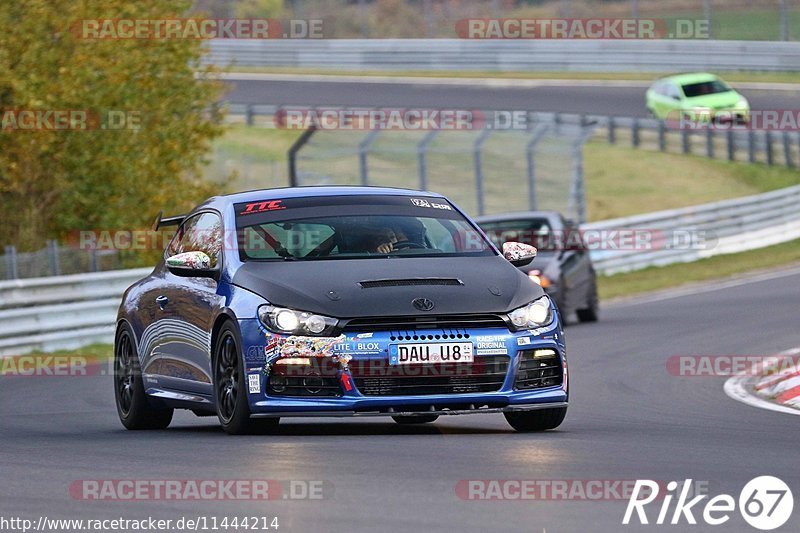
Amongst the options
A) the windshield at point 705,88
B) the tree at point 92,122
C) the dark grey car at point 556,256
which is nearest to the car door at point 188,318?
the dark grey car at point 556,256

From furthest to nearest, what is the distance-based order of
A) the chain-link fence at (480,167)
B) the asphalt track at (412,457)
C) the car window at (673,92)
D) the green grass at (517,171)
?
the car window at (673,92) → the green grass at (517,171) → the chain-link fence at (480,167) → the asphalt track at (412,457)

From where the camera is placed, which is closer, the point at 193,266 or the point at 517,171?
the point at 193,266

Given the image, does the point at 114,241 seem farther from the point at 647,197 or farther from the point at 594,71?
the point at 594,71

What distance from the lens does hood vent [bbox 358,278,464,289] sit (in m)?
9.83

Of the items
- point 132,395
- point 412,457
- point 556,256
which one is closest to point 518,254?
point 412,457

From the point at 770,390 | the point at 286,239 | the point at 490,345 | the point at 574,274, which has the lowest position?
the point at 574,274

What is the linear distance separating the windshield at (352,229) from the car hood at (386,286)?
0.24 metres

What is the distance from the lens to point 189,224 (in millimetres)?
11859

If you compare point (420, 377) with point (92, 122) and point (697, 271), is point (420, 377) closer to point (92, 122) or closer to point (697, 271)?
point (92, 122)

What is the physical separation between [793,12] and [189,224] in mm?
43532

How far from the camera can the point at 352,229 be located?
1066cm

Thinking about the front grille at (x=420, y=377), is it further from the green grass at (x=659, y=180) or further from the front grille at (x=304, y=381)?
the green grass at (x=659, y=180)

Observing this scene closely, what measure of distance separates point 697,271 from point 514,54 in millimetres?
22910

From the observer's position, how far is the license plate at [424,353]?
31.5 feet
